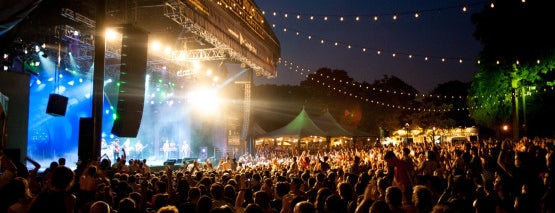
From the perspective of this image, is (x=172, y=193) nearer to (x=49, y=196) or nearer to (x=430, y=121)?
(x=49, y=196)

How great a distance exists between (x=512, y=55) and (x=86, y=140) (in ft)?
79.1

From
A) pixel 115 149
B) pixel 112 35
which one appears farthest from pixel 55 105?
pixel 115 149

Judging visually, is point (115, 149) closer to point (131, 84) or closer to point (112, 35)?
point (112, 35)

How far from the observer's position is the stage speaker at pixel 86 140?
379 inches

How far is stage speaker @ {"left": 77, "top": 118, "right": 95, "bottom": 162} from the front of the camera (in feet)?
31.6

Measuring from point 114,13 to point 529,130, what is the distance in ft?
102

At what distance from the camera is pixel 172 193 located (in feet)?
19.8

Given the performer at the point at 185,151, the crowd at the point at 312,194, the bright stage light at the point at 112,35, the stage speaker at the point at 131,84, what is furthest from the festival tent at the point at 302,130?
the crowd at the point at 312,194

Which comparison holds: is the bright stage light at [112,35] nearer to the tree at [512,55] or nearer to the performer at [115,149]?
the performer at [115,149]

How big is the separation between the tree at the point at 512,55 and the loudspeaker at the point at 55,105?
67.1 ft

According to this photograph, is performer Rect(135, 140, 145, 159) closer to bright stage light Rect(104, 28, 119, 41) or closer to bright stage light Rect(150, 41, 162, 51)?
bright stage light Rect(104, 28, 119, 41)

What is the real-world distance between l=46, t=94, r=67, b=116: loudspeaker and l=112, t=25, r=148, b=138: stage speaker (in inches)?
144

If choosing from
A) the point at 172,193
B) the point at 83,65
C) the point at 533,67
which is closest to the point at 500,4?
the point at 533,67

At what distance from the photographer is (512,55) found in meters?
24.9
